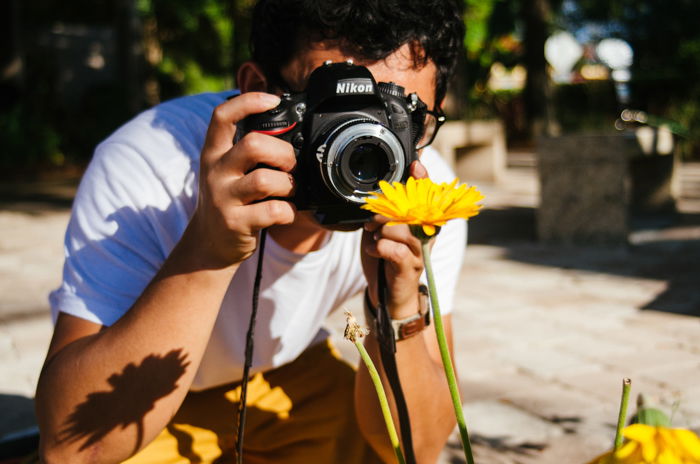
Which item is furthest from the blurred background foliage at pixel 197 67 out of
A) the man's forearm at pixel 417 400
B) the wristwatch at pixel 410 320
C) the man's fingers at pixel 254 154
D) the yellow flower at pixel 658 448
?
the yellow flower at pixel 658 448

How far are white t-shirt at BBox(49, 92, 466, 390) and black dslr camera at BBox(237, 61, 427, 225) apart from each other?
36cm

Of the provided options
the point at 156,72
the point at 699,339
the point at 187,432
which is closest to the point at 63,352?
the point at 187,432

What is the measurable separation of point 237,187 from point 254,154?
6cm

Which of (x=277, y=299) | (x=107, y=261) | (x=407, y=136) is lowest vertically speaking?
(x=277, y=299)

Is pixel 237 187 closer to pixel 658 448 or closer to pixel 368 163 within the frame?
pixel 368 163

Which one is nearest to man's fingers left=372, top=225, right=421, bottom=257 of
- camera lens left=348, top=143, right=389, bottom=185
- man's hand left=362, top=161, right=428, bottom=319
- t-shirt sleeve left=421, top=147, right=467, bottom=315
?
man's hand left=362, top=161, right=428, bottom=319

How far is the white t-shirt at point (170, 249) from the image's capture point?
1413 mm

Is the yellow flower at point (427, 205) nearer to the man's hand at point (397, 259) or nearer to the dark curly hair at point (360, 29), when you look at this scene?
the man's hand at point (397, 259)

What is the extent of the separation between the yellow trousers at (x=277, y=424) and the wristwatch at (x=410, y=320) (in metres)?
0.54

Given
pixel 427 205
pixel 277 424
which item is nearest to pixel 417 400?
pixel 277 424

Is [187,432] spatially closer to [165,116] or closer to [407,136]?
[165,116]

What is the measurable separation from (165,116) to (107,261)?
39cm

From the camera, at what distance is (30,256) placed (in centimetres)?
548

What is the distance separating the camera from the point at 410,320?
132 cm
